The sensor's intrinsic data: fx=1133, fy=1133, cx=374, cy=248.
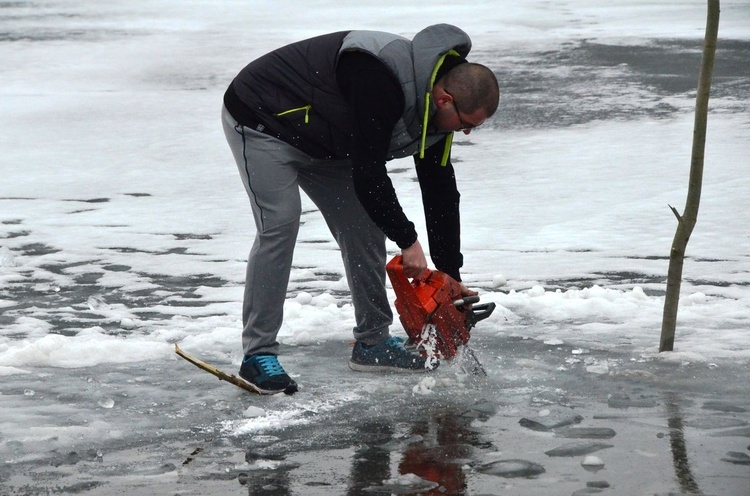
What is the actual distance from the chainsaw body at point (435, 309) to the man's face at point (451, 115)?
57 cm

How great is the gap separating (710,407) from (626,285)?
6.60ft

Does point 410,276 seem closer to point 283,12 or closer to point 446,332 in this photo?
point 446,332

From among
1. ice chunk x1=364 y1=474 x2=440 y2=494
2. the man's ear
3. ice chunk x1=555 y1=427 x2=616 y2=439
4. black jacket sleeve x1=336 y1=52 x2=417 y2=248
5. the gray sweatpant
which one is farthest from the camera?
the gray sweatpant

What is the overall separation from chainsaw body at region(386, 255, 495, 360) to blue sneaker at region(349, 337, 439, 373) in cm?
14

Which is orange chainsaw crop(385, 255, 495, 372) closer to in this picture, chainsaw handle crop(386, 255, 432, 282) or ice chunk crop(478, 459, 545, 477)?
chainsaw handle crop(386, 255, 432, 282)

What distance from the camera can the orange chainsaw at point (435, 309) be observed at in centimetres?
441

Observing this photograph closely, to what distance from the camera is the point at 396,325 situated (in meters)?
5.44

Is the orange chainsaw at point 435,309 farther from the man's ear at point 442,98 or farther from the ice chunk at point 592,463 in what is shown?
the ice chunk at point 592,463

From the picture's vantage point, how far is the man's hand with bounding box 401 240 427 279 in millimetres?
4234

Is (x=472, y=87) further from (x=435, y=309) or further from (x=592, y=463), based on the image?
(x=592, y=463)

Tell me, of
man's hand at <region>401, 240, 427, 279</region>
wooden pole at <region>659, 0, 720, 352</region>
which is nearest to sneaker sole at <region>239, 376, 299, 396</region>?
man's hand at <region>401, 240, 427, 279</region>

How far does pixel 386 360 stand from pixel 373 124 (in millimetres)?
1162

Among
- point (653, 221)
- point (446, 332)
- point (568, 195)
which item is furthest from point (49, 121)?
point (446, 332)

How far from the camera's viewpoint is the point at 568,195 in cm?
848
